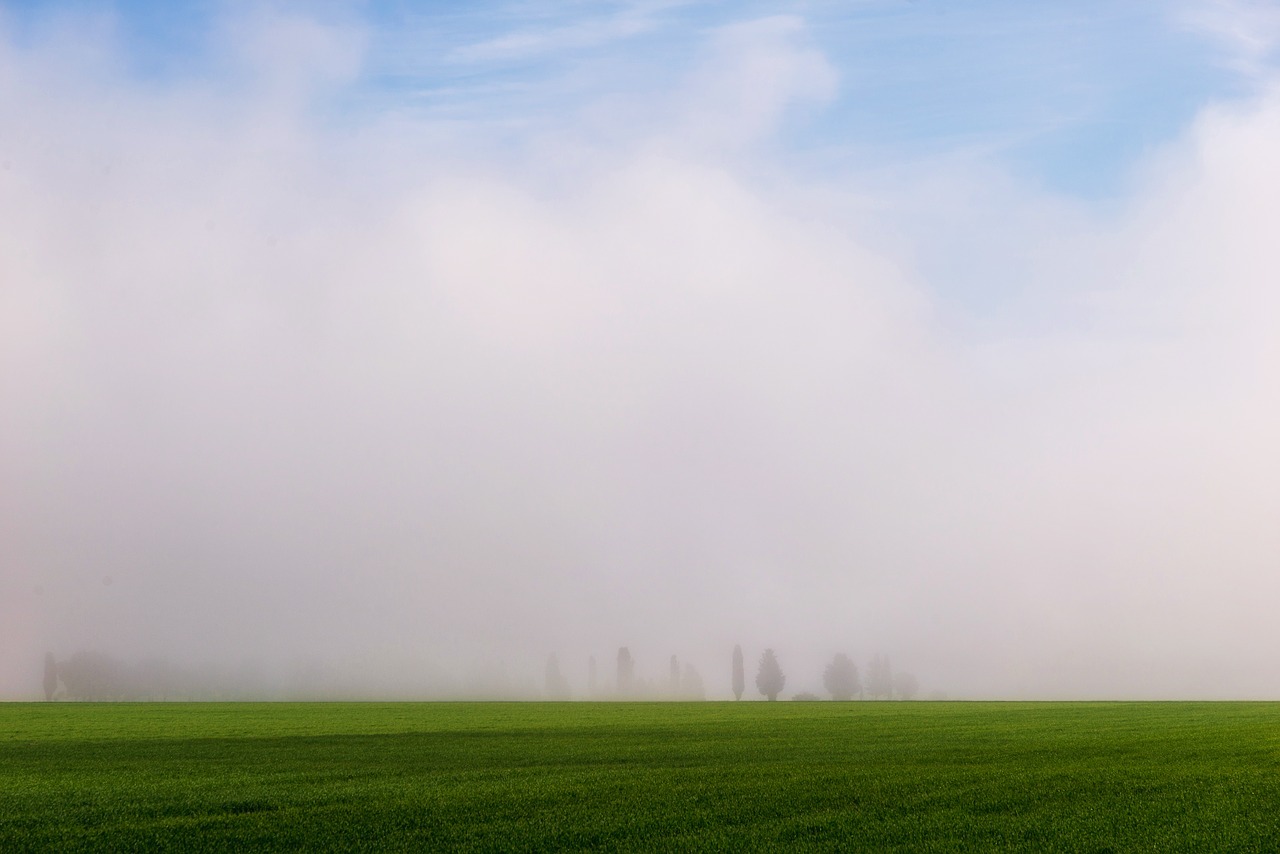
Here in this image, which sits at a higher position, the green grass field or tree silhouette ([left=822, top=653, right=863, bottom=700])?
the green grass field

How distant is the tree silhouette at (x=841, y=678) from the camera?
195750mm

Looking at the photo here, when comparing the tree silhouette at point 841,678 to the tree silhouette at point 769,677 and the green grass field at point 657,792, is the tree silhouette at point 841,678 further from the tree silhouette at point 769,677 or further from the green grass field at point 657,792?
the green grass field at point 657,792

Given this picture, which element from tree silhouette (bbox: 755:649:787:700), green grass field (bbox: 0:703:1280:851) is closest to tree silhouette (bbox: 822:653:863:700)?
tree silhouette (bbox: 755:649:787:700)

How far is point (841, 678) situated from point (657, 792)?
619 feet

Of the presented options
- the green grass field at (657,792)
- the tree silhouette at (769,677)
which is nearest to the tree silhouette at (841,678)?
the tree silhouette at (769,677)

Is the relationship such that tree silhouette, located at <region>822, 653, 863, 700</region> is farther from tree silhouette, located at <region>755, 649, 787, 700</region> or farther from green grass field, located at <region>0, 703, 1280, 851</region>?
green grass field, located at <region>0, 703, 1280, 851</region>

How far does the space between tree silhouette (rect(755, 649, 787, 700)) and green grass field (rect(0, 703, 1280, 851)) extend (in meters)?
160

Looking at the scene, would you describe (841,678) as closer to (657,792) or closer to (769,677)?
(769,677)

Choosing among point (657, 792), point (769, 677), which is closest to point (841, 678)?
point (769, 677)

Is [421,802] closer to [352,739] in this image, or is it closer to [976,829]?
[976,829]

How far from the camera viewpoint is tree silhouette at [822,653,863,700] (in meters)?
196

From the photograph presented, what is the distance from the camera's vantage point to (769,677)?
193750 millimetres

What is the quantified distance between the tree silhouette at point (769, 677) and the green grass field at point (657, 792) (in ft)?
526

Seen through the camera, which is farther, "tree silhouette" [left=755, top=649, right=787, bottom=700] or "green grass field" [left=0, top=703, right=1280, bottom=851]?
"tree silhouette" [left=755, top=649, right=787, bottom=700]
